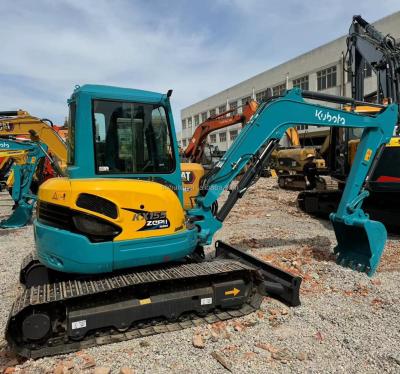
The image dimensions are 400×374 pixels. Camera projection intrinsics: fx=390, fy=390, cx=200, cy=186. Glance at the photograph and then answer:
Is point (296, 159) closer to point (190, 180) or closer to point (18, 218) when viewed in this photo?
point (190, 180)

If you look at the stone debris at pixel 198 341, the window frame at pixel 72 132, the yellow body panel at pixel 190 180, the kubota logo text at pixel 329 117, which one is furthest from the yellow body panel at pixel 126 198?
the yellow body panel at pixel 190 180

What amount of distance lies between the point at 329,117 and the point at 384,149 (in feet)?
8.77

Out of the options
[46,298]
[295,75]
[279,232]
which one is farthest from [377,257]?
[295,75]

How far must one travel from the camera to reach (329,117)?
5.46 meters

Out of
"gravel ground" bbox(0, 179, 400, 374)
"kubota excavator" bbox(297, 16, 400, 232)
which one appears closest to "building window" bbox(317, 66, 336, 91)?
"kubota excavator" bbox(297, 16, 400, 232)

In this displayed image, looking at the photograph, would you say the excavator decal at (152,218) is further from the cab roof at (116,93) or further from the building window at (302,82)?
the building window at (302,82)

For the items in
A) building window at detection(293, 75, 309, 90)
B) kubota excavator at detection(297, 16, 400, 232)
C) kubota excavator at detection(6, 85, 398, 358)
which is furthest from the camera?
building window at detection(293, 75, 309, 90)

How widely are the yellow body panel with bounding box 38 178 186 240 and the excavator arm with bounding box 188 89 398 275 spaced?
33.0 inches

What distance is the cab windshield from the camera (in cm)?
418

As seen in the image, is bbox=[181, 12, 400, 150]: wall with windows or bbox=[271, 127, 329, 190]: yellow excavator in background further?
bbox=[181, 12, 400, 150]: wall with windows

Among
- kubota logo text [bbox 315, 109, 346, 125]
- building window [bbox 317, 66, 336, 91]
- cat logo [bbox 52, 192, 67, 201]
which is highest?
building window [bbox 317, 66, 336, 91]

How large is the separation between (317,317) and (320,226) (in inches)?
190

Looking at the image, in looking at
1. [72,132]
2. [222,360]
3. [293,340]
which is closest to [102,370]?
[222,360]

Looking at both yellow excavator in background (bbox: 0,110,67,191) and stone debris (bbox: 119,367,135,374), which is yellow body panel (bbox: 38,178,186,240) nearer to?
stone debris (bbox: 119,367,135,374)
